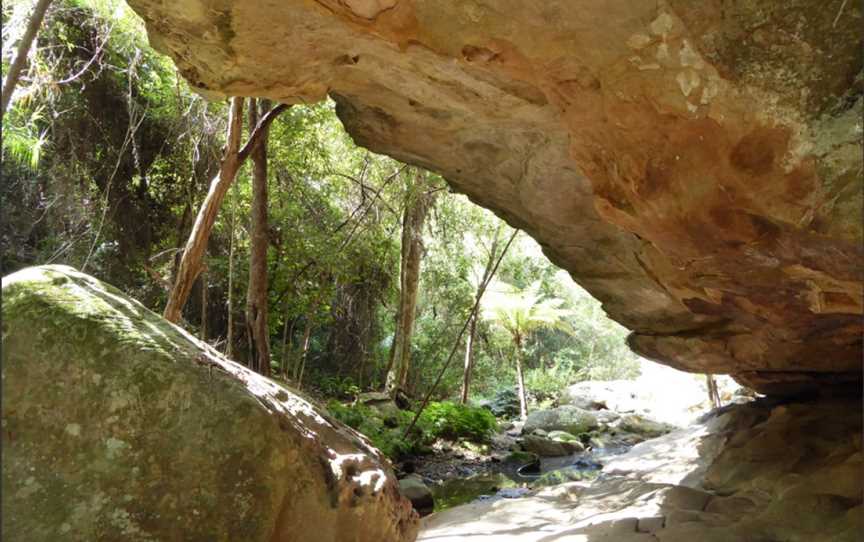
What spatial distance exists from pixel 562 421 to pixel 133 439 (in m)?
11.4

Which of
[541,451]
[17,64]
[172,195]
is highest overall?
[172,195]

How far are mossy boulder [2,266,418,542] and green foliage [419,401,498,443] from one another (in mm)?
8294

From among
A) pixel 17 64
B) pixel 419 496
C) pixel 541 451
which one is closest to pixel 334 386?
pixel 541 451

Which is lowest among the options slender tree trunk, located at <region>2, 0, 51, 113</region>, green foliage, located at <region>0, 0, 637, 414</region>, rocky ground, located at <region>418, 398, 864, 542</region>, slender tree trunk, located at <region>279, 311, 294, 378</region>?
Result: rocky ground, located at <region>418, 398, 864, 542</region>

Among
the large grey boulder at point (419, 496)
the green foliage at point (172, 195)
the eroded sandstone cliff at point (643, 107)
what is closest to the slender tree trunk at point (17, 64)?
the eroded sandstone cliff at point (643, 107)

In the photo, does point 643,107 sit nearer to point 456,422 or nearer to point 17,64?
point 17,64

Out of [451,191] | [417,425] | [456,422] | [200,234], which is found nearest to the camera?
[200,234]

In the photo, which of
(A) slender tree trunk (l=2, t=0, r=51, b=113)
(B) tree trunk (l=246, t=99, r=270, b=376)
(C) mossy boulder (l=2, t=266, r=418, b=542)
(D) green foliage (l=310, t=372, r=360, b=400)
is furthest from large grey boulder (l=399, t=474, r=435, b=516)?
(A) slender tree trunk (l=2, t=0, r=51, b=113)

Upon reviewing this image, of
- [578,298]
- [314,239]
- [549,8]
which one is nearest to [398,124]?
[549,8]

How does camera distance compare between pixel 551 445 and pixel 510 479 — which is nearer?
pixel 510 479

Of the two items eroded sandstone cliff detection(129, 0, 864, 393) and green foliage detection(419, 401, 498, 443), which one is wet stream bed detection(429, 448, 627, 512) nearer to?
green foliage detection(419, 401, 498, 443)

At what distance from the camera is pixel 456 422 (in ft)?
39.2

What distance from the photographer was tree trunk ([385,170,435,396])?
1223 centimetres

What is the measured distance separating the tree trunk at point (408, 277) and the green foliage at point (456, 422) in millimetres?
1086
